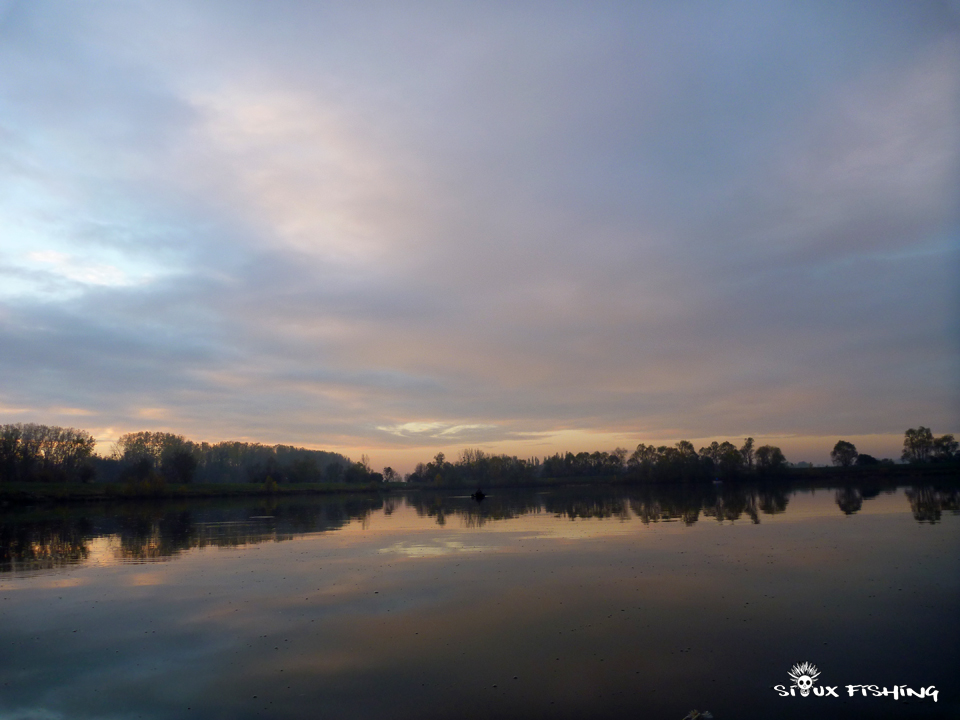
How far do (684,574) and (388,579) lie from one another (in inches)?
404

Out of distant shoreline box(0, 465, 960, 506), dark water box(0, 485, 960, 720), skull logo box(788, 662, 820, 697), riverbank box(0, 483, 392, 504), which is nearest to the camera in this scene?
dark water box(0, 485, 960, 720)

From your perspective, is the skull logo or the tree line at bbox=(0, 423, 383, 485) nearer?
the skull logo

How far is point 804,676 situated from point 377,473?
602 ft

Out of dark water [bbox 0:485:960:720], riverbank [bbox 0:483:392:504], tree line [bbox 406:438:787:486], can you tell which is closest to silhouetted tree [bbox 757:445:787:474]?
tree line [bbox 406:438:787:486]

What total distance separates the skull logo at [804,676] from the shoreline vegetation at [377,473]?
113889 millimetres

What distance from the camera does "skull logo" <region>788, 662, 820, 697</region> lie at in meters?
9.30

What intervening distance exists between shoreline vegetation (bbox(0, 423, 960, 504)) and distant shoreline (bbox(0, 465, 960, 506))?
0.74ft

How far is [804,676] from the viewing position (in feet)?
31.6

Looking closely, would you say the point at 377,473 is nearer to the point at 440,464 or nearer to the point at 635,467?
the point at 440,464

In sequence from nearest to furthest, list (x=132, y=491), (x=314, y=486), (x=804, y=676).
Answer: (x=804, y=676) → (x=132, y=491) → (x=314, y=486)

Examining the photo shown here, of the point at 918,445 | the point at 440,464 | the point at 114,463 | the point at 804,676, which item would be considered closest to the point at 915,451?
the point at 918,445

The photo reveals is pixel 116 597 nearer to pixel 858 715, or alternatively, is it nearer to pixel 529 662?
pixel 529 662

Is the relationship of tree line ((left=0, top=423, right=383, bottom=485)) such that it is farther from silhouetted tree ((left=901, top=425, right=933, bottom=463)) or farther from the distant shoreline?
silhouetted tree ((left=901, top=425, right=933, bottom=463))

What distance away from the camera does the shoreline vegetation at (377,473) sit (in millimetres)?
108750
